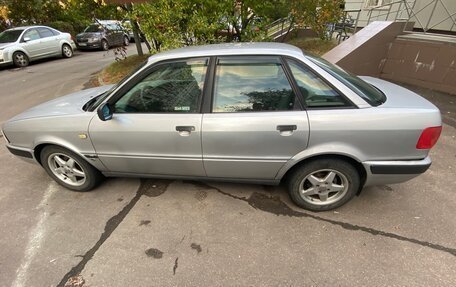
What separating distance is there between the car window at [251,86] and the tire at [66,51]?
13.3 m

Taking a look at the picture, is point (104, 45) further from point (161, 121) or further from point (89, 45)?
point (161, 121)

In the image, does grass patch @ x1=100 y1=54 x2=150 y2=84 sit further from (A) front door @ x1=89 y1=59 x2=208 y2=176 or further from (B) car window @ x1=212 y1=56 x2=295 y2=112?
(B) car window @ x1=212 y1=56 x2=295 y2=112

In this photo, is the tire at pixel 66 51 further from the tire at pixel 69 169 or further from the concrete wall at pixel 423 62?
the concrete wall at pixel 423 62

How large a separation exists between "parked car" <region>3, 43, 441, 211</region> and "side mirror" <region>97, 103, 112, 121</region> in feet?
0.04

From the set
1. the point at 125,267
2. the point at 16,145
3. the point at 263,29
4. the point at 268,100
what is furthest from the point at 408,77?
the point at 16,145

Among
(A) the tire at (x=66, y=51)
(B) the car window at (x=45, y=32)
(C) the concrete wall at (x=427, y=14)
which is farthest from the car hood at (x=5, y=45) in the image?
(C) the concrete wall at (x=427, y=14)

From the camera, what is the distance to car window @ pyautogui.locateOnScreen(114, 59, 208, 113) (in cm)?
260

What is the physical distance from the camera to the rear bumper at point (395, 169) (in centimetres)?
248

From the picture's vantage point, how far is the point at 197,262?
7.77 feet

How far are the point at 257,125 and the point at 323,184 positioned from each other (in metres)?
0.92

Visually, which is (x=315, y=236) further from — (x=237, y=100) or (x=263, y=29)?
(x=263, y=29)

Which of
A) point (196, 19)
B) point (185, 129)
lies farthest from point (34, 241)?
point (196, 19)

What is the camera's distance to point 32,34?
442 inches

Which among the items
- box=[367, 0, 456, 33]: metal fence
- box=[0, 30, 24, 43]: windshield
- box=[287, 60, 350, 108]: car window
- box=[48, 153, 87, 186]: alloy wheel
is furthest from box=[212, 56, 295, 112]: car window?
box=[0, 30, 24, 43]: windshield
